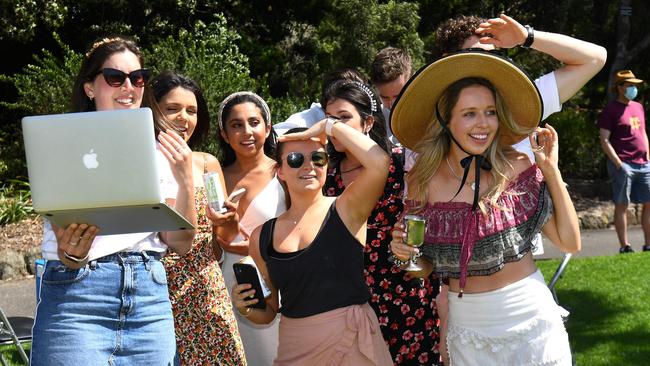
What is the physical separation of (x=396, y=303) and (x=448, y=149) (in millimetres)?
937

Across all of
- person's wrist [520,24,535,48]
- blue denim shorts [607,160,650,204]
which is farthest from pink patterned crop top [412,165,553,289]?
blue denim shorts [607,160,650,204]

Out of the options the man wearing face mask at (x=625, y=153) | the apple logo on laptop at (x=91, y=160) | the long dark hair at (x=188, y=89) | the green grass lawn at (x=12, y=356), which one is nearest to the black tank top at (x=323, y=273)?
the apple logo on laptop at (x=91, y=160)

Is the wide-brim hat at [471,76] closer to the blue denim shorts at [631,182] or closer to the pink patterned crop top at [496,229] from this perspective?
the pink patterned crop top at [496,229]

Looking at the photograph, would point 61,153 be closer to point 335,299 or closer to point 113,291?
point 113,291

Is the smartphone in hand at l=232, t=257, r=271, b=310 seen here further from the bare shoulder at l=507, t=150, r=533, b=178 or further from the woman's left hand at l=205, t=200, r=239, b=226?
the bare shoulder at l=507, t=150, r=533, b=178

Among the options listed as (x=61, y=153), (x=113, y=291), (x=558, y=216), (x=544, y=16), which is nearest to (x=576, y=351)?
(x=558, y=216)

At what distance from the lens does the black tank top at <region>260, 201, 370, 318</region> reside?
3.79 meters

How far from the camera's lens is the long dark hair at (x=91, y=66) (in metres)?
3.73

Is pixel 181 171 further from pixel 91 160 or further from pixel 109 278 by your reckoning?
pixel 91 160

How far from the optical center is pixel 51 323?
10.9 ft

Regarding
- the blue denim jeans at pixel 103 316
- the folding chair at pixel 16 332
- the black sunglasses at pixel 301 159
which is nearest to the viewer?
the blue denim jeans at pixel 103 316

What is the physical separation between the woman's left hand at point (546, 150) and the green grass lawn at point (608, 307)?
3324 millimetres

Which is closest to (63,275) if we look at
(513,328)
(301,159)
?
(301,159)

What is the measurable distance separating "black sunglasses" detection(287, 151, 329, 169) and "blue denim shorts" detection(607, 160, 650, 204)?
294 inches
